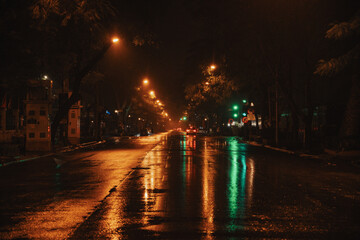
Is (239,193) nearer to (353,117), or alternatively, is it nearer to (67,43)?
(353,117)

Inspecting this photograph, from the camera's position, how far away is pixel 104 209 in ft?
29.2

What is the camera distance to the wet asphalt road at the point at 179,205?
23.2 ft

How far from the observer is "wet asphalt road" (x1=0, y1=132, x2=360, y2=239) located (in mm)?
7070

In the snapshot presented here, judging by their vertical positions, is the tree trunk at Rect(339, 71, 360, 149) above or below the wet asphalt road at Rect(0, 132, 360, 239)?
above

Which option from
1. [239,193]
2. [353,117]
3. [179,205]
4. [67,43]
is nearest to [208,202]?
[179,205]

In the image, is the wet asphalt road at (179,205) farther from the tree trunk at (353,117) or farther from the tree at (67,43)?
the tree trunk at (353,117)

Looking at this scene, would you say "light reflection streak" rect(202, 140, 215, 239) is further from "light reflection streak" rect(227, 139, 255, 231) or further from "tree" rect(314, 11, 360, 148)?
"tree" rect(314, 11, 360, 148)

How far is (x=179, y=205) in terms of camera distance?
9.38 meters

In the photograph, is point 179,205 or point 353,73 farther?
point 353,73

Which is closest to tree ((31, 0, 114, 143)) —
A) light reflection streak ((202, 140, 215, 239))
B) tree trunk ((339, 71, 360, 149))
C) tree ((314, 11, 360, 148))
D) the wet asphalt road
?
the wet asphalt road

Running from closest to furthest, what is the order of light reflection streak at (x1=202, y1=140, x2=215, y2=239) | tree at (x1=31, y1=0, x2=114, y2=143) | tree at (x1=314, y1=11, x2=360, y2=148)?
1. light reflection streak at (x1=202, y1=140, x2=215, y2=239)
2. tree at (x1=314, y1=11, x2=360, y2=148)
3. tree at (x1=31, y1=0, x2=114, y2=143)

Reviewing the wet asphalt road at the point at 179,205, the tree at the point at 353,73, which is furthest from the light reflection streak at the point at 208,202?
the tree at the point at 353,73

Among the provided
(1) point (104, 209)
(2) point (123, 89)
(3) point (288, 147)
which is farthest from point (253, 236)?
(2) point (123, 89)

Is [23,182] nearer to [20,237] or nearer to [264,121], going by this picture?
[20,237]
